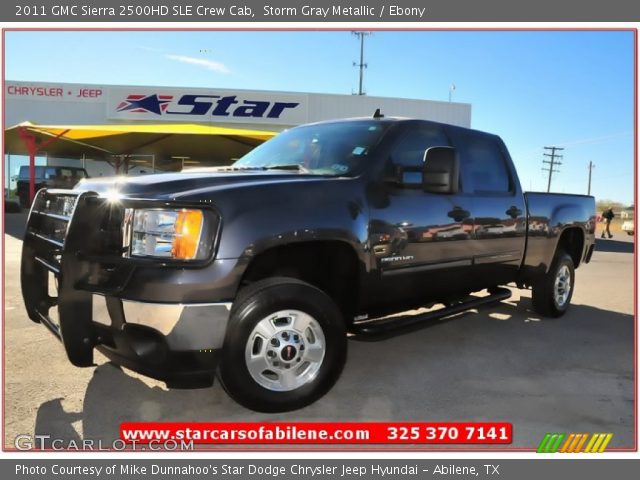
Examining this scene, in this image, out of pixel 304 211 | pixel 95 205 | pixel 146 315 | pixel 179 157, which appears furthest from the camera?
pixel 179 157

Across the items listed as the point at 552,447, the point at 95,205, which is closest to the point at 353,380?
the point at 552,447

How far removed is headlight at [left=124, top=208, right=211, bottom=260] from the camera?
263 centimetres

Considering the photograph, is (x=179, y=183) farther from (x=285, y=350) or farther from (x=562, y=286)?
(x=562, y=286)

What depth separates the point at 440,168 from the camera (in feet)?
11.5

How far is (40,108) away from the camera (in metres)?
24.1

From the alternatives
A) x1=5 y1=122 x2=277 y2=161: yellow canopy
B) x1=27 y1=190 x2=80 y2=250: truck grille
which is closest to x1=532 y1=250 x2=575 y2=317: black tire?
x1=27 y1=190 x2=80 y2=250: truck grille

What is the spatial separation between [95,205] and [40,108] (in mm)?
25381

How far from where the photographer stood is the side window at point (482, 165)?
4.40 m

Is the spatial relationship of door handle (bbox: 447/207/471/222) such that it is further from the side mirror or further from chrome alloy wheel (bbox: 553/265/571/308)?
chrome alloy wheel (bbox: 553/265/571/308)

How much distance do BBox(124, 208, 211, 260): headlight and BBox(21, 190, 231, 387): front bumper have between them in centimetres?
10

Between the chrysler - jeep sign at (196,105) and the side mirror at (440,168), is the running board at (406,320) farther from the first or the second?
the chrysler - jeep sign at (196,105)

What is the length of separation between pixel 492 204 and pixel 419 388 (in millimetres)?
1878

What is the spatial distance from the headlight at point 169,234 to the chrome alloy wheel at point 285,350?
565 mm

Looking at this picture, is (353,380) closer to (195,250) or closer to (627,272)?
(195,250)
